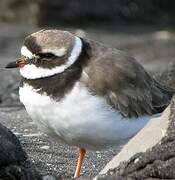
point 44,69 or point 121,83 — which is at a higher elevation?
point 44,69

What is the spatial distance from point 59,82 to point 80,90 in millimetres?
178

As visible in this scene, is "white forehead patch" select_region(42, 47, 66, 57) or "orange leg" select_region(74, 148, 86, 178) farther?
"orange leg" select_region(74, 148, 86, 178)

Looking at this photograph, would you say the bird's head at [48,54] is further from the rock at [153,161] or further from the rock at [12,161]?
the rock at [153,161]

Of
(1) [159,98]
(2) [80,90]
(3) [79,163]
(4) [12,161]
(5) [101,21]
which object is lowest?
(5) [101,21]

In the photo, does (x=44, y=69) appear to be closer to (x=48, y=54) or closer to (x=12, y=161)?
(x=48, y=54)

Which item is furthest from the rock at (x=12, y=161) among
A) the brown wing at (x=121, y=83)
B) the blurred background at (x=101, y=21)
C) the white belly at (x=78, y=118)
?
the blurred background at (x=101, y=21)

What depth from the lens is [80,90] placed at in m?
5.77

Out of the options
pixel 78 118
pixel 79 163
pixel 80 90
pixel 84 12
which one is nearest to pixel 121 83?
pixel 80 90

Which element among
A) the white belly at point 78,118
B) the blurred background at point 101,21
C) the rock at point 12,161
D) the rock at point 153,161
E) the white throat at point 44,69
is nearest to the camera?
the rock at point 153,161

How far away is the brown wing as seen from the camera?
5.98 meters

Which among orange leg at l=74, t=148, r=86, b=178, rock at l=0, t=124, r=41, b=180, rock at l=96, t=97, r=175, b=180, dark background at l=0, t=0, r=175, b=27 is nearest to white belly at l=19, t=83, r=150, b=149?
orange leg at l=74, t=148, r=86, b=178

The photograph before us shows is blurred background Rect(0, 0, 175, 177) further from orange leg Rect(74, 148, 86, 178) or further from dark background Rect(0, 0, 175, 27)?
orange leg Rect(74, 148, 86, 178)

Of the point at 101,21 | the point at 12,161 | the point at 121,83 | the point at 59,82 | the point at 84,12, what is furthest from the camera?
the point at 101,21

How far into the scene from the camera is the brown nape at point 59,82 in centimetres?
577
